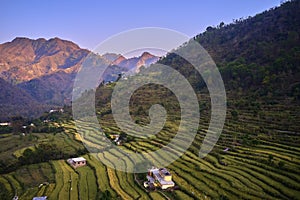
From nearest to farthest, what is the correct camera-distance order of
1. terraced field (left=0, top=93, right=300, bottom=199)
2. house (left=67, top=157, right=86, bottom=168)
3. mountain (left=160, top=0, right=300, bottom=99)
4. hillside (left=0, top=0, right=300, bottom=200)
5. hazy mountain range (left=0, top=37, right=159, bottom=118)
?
terraced field (left=0, top=93, right=300, bottom=199)
hillside (left=0, top=0, right=300, bottom=200)
house (left=67, top=157, right=86, bottom=168)
mountain (left=160, top=0, right=300, bottom=99)
hazy mountain range (left=0, top=37, right=159, bottom=118)

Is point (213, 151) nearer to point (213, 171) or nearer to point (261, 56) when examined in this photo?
point (213, 171)

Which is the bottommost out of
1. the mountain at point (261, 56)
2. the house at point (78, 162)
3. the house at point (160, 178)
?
the house at point (78, 162)

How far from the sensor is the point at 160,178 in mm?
14109

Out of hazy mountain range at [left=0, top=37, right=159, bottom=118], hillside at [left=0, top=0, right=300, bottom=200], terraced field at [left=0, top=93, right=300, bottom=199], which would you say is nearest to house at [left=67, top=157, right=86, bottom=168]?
terraced field at [left=0, top=93, right=300, bottom=199]

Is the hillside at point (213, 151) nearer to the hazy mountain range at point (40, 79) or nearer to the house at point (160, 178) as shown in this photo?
the house at point (160, 178)

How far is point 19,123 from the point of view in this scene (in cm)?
3866

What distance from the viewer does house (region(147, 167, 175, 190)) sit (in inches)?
535

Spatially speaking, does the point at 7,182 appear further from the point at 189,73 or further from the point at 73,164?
the point at 189,73

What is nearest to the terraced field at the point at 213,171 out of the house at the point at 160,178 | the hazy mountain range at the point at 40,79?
the house at the point at 160,178

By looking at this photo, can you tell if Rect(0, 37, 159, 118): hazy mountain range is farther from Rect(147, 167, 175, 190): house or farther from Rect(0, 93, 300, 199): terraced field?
Rect(147, 167, 175, 190): house

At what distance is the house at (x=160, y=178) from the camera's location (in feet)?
44.6

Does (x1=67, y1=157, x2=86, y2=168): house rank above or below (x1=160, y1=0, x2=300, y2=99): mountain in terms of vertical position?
below

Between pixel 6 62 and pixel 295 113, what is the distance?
623 ft

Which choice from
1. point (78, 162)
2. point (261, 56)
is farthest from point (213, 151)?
point (261, 56)
